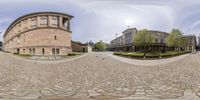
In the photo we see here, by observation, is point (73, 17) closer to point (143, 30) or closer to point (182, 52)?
point (143, 30)

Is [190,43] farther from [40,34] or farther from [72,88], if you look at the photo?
[40,34]

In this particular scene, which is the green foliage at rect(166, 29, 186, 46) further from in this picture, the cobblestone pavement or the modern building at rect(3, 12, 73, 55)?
the modern building at rect(3, 12, 73, 55)

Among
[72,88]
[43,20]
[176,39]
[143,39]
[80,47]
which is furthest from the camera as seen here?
[72,88]

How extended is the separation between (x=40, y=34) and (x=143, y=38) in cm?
236

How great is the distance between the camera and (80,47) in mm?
5406

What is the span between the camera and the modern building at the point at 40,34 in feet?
16.8

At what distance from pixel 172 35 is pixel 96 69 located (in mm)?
5015

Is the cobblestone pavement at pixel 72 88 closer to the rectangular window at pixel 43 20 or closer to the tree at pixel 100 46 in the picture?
the tree at pixel 100 46

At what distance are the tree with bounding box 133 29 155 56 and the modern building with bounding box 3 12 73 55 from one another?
5.13 feet

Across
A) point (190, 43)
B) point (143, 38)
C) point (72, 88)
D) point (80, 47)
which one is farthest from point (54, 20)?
point (190, 43)

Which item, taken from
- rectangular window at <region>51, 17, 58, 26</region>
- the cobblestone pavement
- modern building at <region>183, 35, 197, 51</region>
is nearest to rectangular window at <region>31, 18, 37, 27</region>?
rectangular window at <region>51, 17, 58, 26</region>

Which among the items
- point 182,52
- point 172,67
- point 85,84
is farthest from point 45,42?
point 172,67

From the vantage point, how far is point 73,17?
505 cm

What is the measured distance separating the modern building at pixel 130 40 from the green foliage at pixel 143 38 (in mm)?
75
